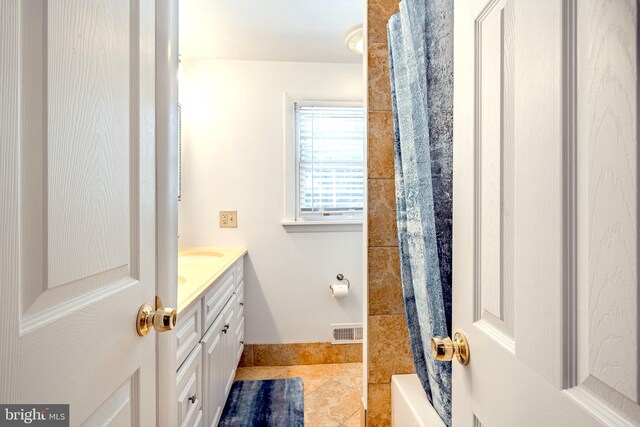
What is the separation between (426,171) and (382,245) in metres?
0.54

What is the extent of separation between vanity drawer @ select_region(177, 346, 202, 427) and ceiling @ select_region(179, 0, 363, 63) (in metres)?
1.83

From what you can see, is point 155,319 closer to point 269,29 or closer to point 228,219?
point 228,219

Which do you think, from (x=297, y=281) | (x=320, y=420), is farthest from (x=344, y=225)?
(x=320, y=420)

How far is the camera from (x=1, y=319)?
0.37 metres

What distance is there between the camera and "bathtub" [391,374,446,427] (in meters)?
1.12

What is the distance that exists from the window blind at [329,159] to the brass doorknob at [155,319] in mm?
1833

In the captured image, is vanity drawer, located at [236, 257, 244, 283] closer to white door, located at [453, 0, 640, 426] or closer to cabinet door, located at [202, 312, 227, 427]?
cabinet door, located at [202, 312, 227, 427]

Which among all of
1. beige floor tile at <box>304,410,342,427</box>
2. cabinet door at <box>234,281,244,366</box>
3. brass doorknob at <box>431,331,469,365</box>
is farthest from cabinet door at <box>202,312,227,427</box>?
brass doorknob at <box>431,331,469,365</box>

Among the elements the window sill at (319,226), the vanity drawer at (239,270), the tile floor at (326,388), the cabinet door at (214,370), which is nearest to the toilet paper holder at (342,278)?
the window sill at (319,226)

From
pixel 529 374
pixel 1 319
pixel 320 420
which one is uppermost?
pixel 1 319

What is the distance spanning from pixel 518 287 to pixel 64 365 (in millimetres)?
688

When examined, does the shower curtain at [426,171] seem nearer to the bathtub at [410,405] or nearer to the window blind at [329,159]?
the bathtub at [410,405]

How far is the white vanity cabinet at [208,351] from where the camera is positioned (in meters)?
1.12

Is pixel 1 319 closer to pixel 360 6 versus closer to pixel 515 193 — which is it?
pixel 515 193
